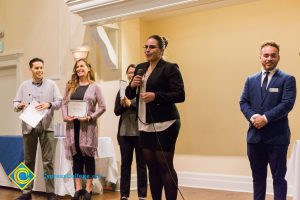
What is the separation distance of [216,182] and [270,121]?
2.27 metres

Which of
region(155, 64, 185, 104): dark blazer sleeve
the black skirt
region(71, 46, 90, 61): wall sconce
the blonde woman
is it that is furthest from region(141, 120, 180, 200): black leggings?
region(71, 46, 90, 61): wall sconce

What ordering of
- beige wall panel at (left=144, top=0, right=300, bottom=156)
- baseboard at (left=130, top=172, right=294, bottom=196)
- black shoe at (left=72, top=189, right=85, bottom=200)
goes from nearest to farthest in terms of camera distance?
black shoe at (left=72, top=189, right=85, bottom=200)
beige wall panel at (left=144, top=0, right=300, bottom=156)
baseboard at (left=130, top=172, right=294, bottom=196)

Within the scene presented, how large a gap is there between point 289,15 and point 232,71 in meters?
0.86

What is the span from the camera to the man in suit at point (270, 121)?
2.58 metres

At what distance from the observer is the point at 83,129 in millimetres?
3389

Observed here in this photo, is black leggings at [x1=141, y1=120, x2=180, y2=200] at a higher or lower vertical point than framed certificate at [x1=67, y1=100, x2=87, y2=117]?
lower

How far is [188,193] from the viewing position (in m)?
4.34

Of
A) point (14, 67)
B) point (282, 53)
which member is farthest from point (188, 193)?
point (14, 67)

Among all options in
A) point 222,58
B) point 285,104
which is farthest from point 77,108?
point 222,58

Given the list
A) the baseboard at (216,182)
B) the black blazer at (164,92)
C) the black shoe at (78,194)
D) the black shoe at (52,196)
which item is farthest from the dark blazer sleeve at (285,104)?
the black shoe at (52,196)

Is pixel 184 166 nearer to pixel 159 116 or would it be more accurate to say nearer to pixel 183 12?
pixel 183 12

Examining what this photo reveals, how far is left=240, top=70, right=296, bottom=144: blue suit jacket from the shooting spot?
8.48 feet

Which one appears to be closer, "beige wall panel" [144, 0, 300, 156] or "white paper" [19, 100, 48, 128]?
"white paper" [19, 100, 48, 128]

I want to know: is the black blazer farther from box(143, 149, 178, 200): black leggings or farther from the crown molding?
the crown molding
